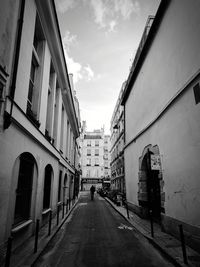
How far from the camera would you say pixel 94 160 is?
2163 inches

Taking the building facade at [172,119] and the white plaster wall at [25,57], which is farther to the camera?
the building facade at [172,119]

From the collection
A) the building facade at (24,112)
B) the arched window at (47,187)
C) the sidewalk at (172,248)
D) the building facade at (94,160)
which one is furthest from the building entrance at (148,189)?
the building facade at (94,160)

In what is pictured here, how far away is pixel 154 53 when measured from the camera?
9664 mm

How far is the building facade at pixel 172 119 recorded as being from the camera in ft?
19.1

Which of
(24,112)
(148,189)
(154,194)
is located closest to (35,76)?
(24,112)

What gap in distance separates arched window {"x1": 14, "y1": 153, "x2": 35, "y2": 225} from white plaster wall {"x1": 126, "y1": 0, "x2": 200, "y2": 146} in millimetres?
6473

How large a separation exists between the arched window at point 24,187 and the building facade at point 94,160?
43511 mm

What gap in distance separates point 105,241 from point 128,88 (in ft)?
39.5

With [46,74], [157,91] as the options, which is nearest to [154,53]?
[157,91]

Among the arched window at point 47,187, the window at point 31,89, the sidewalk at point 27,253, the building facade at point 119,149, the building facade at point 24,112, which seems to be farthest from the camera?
the building facade at point 119,149

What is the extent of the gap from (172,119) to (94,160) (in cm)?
4872

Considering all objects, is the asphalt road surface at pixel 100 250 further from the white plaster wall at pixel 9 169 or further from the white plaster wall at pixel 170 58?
the white plaster wall at pixel 170 58

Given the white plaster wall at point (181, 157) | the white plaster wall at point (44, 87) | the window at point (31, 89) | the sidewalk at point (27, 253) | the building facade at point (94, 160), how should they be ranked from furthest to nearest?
1. the building facade at point (94, 160)
2. the white plaster wall at point (44, 87)
3. the window at point (31, 89)
4. the white plaster wall at point (181, 157)
5. the sidewalk at point (27, 253)

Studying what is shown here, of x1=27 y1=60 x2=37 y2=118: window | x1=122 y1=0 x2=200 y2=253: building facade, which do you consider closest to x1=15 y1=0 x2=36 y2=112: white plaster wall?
x1=27 y1=60 x2=37 y2=118: window
